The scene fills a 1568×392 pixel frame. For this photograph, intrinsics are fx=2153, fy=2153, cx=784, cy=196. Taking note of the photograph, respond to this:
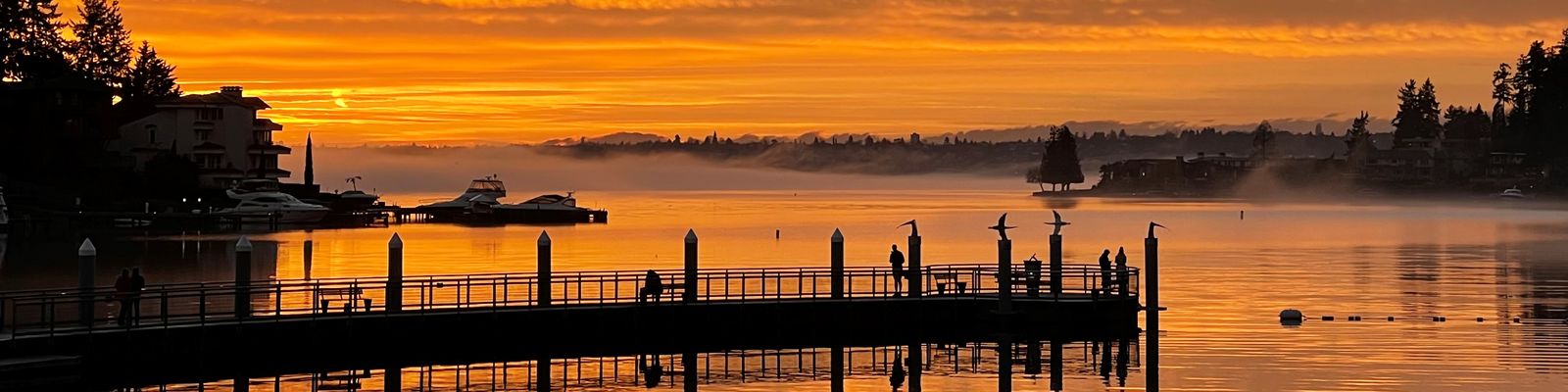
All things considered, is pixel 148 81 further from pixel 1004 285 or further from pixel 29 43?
pixel 1004 285

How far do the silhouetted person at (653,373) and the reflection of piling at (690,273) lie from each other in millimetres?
2355

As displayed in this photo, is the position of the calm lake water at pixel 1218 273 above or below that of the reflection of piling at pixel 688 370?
above

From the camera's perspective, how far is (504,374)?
47.2 meters

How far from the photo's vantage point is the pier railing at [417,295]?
44094 mm

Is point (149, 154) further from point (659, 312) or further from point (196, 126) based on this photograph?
point (659, 312)

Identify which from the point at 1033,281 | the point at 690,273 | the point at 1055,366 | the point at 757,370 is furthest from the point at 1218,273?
the point at 757,370

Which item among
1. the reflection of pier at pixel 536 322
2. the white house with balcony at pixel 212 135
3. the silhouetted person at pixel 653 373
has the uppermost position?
the white house with balcony at pixel 212 135

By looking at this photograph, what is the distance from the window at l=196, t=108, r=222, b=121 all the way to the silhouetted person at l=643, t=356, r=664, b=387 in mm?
111329

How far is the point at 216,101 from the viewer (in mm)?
154750

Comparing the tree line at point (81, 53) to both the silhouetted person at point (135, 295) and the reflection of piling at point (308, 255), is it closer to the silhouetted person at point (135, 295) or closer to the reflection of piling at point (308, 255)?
the reflection of piling at point (308, 255)

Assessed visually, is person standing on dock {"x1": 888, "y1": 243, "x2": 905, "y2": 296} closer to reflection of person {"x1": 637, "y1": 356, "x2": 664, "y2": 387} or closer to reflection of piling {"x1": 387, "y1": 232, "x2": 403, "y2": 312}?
reflection of person {"x1": 637, "y1": 356, "x2": 664, "y2": 387}

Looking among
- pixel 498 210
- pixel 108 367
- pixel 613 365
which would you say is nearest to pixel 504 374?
pixel 613 365

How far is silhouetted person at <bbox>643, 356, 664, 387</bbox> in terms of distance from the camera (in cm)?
4645

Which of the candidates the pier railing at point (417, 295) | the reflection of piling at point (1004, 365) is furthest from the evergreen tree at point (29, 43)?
the reflection of piling at point (1004, 365)
